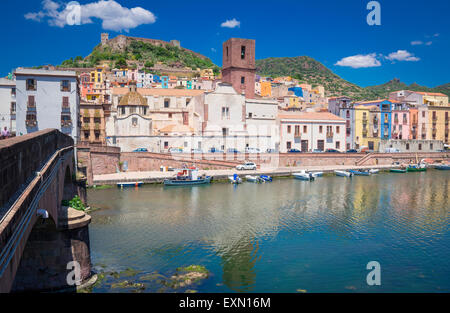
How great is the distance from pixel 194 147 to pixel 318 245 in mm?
41230

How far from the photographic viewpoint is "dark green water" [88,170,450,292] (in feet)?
58.8

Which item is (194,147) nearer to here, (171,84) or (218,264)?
(218,264)

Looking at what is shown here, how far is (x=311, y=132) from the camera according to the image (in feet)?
227

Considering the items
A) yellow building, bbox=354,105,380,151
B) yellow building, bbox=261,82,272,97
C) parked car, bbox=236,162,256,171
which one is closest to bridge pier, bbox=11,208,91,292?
parked car, bbox=236,162,256,171

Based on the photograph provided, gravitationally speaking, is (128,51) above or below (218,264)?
above

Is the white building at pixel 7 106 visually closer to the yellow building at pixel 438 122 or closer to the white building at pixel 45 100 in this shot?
the white building at pixel 45 100

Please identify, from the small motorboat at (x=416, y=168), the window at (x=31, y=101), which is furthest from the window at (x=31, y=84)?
the small motorboat at (x=416, y=168)

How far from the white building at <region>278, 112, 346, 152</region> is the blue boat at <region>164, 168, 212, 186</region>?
889 inches

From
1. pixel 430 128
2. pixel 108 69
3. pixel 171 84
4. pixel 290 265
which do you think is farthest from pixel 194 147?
pixel 108 69

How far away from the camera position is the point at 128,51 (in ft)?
549

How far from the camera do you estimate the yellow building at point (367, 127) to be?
7556 centimetres

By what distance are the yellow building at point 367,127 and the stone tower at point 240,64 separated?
22.3 metres

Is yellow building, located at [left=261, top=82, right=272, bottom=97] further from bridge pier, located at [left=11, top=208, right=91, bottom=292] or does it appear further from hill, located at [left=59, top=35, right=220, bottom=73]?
bridge pier, located at [left=11, top=208, right=91, bottom=292]

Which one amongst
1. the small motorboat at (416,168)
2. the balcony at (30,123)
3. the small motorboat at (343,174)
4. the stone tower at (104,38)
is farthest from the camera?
the stone tower at (104,38)
